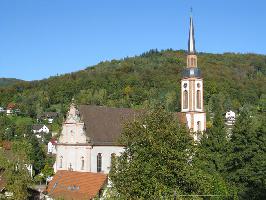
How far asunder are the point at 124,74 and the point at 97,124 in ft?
350

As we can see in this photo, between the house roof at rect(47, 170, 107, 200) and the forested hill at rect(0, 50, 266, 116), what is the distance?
7266 centimetres

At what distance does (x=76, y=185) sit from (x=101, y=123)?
13681mm

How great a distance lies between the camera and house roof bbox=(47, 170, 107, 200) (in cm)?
4503

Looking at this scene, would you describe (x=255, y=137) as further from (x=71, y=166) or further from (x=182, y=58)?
(x=182, y=58)

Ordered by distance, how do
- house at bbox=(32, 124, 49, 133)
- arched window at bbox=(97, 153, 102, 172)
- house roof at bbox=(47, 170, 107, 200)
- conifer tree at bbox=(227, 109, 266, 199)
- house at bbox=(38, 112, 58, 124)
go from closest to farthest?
house roof at bbox=(47, 170, 107, 200) < conifer tree at bbox=(227, 109, 266, 199) < arched window at bbox=(97, 153, 102, 172) < house at bbox=(32, 124, 49, 133) < house at bbox=(38, 112, 58, 124)

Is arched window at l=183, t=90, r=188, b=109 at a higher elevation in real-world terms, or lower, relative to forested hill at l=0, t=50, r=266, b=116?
lower

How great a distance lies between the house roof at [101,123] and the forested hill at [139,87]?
6007 cm

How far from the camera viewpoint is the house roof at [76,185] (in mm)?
45031

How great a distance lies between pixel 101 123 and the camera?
196 feet

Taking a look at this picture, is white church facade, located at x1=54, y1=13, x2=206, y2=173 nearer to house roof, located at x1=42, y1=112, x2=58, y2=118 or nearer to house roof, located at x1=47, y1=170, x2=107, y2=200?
house roof, located at x1=47, y1=170, x2=107, y2=200

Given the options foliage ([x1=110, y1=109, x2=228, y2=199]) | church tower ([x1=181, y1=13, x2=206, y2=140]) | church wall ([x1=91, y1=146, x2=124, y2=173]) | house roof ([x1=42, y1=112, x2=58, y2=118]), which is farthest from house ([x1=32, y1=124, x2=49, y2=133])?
foliage ([x1=110, y1=109, x2=228, y2=199])

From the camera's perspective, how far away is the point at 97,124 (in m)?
59.3

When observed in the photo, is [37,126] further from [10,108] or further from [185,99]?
[185,99]

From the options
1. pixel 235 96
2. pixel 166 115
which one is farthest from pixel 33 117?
pixel 166 115
